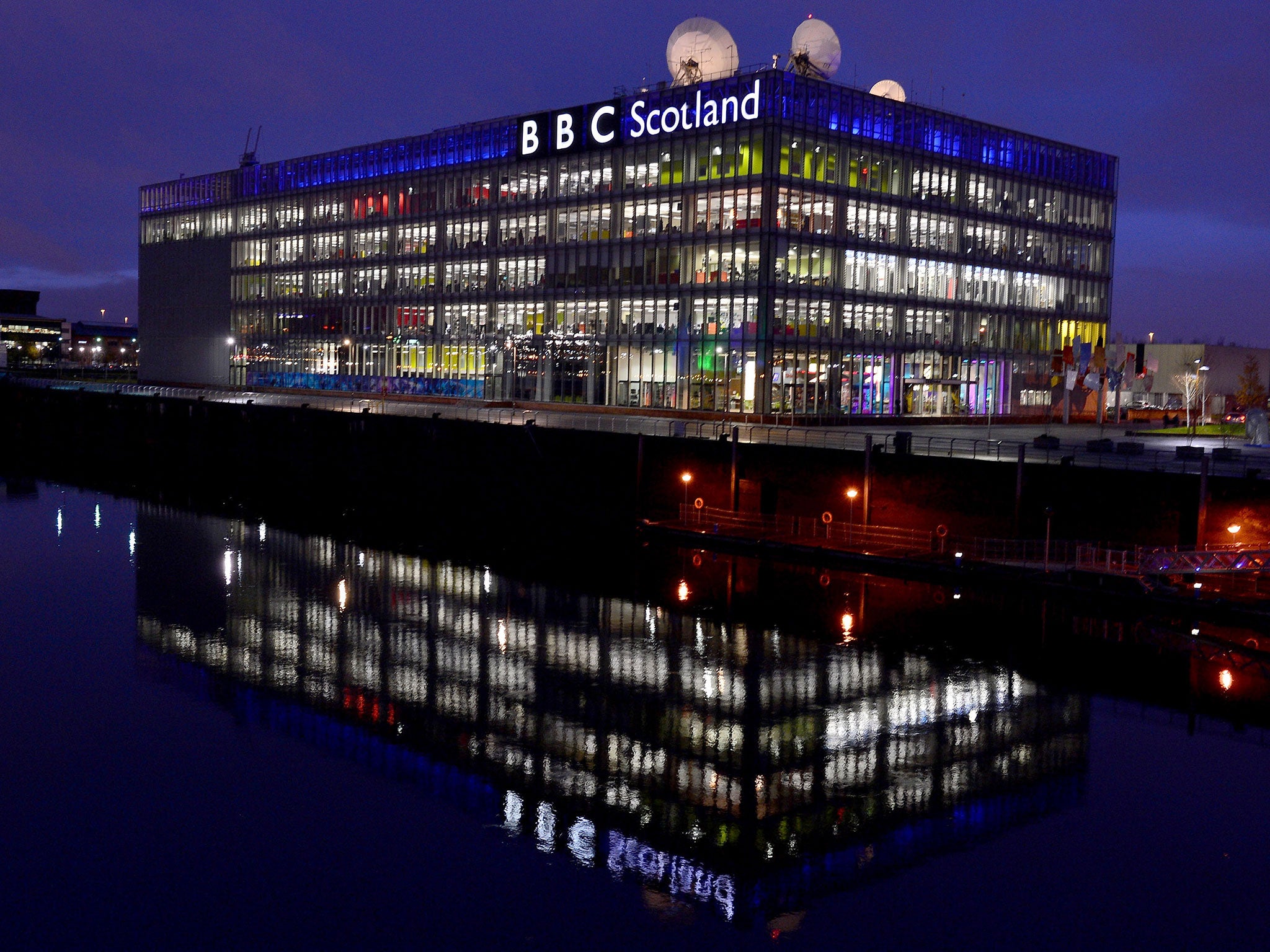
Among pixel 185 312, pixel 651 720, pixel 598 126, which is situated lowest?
pixel 651 720

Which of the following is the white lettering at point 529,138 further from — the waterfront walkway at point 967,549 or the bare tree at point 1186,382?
the bare tree at point 1186,382

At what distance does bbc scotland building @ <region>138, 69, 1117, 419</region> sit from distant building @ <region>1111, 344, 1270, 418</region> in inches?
470

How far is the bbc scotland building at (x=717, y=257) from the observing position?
88875 mm

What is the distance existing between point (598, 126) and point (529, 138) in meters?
8.84

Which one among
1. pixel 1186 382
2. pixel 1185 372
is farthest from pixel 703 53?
pixel 1185 372

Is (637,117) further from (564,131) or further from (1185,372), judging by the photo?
(1185,372)

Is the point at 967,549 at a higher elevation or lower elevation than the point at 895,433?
lower

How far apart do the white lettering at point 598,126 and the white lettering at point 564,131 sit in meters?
2.40

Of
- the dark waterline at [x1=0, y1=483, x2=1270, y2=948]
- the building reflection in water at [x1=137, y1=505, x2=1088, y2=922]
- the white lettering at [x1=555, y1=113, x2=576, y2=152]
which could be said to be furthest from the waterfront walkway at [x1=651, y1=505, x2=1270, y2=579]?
the white lettering at [x1=555, y1=113, x2=576, y2=152]

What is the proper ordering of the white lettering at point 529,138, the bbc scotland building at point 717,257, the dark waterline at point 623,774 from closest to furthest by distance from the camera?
the dark waterline at point 623,774 < the bbc scotland building at point 717,257 < the white lettering at point 529,138

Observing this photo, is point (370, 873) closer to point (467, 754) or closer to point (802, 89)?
point (467, 754)

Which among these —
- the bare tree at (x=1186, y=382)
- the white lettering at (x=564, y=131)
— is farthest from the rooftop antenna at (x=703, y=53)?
the bare tree at (x=1186, y=382)

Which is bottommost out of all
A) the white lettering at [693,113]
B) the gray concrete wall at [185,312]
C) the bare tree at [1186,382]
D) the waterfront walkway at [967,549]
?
the waterfront walkway at [967,549]

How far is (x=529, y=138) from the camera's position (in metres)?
104
